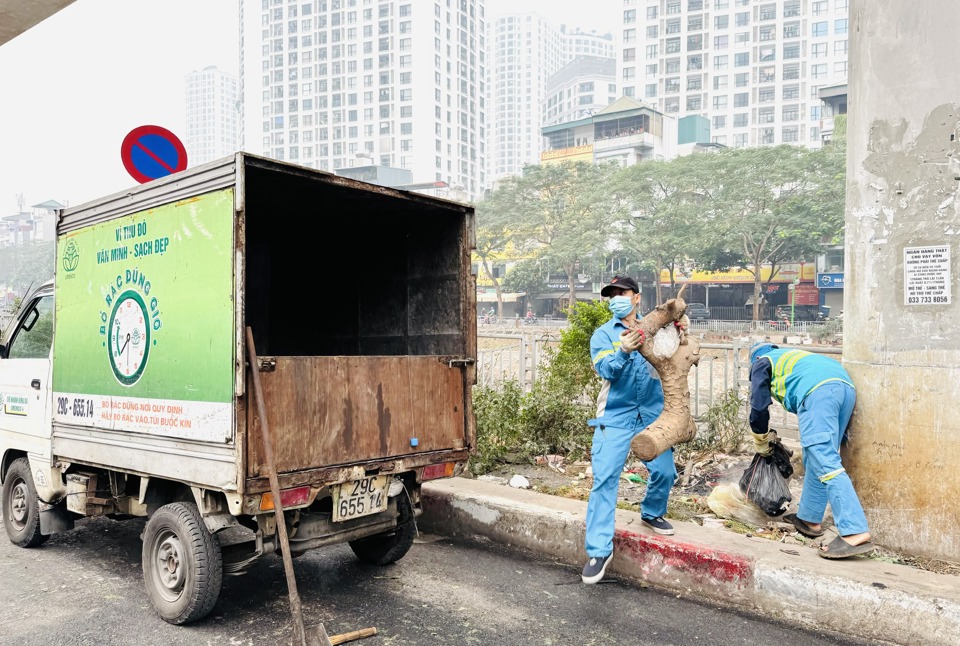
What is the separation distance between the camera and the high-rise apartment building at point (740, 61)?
8862 cm

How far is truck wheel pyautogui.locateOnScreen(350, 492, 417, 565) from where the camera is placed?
14.0ft

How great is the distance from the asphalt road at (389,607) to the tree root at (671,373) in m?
0.87

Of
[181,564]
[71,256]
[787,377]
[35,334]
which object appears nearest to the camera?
[181,564]

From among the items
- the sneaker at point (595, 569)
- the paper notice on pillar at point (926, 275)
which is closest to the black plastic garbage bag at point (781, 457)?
the paper notice on pillar at point (926, 275)

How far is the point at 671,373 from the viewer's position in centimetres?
404

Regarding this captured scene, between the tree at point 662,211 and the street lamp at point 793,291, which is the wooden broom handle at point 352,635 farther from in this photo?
the street lamp at point 793,291

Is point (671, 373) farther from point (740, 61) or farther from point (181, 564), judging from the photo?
point (740, 61)

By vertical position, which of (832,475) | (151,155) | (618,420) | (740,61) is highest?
(740,61)

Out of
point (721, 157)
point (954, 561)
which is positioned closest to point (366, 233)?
point (954, 561)

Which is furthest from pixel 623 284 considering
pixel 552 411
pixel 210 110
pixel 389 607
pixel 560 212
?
pixel 210 110

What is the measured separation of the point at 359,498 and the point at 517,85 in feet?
637

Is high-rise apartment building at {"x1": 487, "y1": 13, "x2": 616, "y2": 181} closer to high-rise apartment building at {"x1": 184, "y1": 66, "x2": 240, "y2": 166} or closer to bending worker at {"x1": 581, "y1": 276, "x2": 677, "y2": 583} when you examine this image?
high-rise apartment building at {"x1": 184, "y1": 66, "x2": 240, "y2": 166}

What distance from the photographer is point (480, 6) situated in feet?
398

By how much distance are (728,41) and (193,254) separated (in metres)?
102
